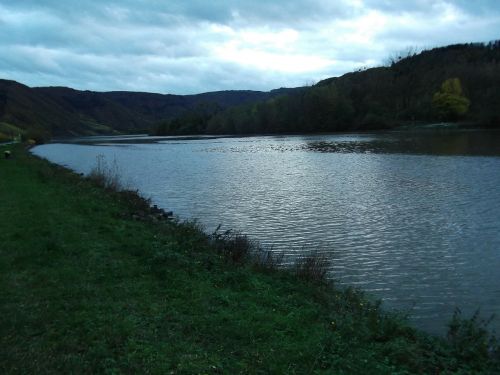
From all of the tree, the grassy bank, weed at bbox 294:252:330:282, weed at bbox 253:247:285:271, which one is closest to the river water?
weed at bbox 294:252:330:282

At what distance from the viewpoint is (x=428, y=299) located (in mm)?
11227

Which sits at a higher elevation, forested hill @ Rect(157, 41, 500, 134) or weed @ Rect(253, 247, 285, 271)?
forested hill @ Rect(157, 41, 500, 134)

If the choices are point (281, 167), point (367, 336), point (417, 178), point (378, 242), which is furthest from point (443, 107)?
point (367, 336)

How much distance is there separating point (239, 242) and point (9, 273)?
654 cm

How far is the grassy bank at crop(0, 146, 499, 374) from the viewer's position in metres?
6.38

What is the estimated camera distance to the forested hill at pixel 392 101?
121 m

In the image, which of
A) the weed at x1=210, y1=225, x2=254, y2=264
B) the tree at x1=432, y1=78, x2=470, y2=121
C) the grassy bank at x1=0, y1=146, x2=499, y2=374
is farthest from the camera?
the tree at x1=432, y1=78, x2=470, y2=121

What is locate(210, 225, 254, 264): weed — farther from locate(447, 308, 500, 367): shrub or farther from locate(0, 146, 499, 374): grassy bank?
locate(447, 308, 500, 367): shrub

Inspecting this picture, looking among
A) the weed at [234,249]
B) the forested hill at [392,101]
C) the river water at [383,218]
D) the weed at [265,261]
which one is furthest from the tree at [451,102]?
the weed at [234,249]

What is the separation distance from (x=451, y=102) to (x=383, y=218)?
4398 inches

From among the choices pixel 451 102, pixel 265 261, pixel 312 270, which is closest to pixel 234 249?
pixel 265 261

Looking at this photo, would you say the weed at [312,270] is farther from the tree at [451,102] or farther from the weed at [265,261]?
the tree at [451,102]

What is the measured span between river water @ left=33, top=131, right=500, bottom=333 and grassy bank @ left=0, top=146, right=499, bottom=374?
2.19 meters

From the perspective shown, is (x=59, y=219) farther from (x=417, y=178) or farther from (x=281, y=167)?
(x=281, y=167)
